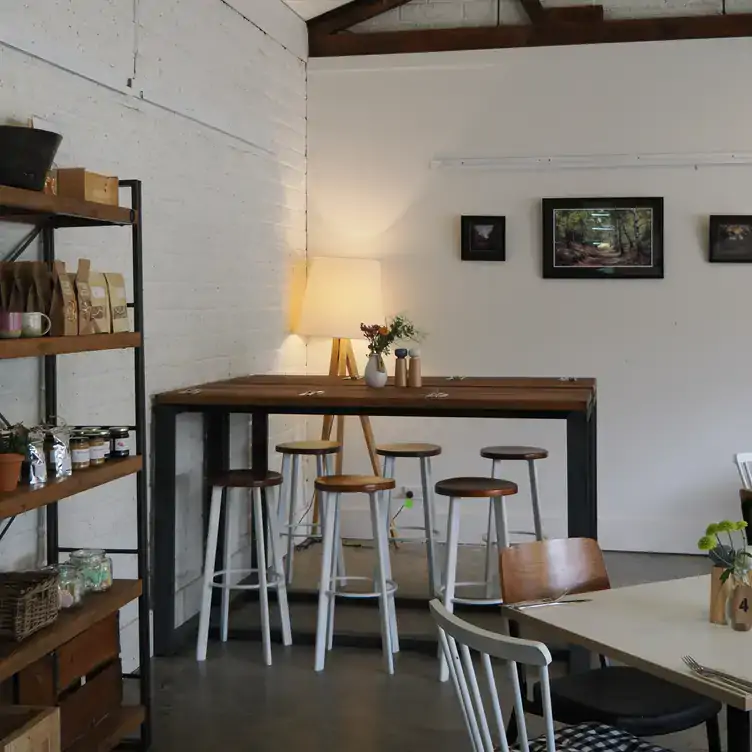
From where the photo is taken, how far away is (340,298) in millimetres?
6152

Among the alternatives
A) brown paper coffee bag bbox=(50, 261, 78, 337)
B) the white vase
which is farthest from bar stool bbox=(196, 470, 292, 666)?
brown paper coffee bag bbox=(50, 261, 78, 337)

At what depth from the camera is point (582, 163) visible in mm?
6328

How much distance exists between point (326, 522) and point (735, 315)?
3.08m

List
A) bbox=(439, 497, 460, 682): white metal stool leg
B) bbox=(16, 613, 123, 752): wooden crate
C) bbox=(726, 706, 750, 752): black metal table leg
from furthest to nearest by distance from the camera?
bbox=(439, 497, 460, 682): white metal stool leg
bbox=(16, 613, 123, 752): wooden crate
bbox=(726, 706, 750, 752): black metal table leg

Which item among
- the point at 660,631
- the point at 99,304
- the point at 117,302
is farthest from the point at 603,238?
the point at 660,631

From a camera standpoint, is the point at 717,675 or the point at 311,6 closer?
the point at 717,675

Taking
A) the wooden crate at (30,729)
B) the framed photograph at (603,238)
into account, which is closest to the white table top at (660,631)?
the wooden crate at (30,729)

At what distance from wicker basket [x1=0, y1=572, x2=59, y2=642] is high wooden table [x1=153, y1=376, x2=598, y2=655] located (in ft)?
4.51

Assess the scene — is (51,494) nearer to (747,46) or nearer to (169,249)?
(169,249)

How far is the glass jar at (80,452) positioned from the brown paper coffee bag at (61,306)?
338 mm

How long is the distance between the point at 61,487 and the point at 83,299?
560mm

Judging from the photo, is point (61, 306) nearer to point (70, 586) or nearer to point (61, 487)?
point (61, 487)

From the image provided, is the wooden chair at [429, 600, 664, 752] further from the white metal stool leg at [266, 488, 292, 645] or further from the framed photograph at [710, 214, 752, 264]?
the framed photograph at [710, 214, 752, 264]

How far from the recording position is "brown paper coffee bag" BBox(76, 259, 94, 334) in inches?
124
